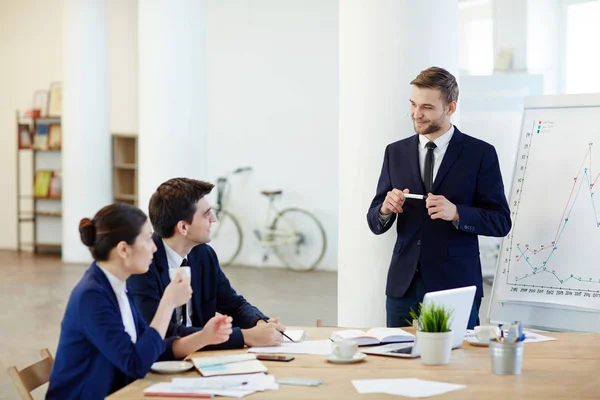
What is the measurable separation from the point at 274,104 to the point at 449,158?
8.09 metres

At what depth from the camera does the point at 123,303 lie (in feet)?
9.71

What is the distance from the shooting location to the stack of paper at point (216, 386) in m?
2.62

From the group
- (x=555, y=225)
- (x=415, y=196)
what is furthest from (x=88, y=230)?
(x=555, y=225)

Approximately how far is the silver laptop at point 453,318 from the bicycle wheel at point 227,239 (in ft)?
29.6

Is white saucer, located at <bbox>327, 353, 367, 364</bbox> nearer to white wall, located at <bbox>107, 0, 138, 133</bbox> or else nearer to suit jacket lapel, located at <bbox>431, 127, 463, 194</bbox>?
suit jacket lapel, located at <bbox>431, 127, 463, 194</bbox>

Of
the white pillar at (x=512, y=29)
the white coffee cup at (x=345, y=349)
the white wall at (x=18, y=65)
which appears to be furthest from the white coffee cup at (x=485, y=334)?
the white wall at (x=18, y=65)

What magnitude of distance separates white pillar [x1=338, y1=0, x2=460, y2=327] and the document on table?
1.47 metres

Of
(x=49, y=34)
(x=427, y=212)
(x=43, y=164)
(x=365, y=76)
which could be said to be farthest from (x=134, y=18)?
(x=427, y=212)

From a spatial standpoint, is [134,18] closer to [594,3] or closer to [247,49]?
[247,49]

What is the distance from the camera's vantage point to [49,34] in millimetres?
13781

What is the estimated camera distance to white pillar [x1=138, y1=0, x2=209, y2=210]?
8297 mm

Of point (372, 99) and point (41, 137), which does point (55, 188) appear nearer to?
point (41, 137)

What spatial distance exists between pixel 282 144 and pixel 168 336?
8701 mm

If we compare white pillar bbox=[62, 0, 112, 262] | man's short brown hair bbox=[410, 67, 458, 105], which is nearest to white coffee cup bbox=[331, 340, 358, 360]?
man's short brown hair bbox=[410, 67, 458, 105]
